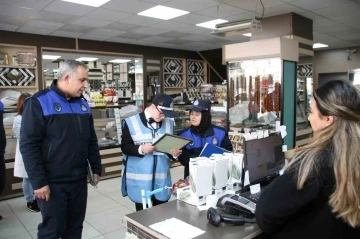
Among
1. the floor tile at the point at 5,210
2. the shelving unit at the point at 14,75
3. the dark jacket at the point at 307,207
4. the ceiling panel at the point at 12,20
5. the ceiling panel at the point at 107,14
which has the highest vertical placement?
the ceiling panel at the point at 107,14

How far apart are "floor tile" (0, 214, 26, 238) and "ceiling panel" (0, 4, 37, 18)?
10.1 feet

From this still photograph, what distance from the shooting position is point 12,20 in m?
5.14

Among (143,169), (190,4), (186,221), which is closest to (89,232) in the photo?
(143,169)

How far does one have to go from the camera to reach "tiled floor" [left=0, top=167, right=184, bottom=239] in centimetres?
335

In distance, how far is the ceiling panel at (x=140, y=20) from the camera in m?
5.20

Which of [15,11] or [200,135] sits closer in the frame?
[200,135]

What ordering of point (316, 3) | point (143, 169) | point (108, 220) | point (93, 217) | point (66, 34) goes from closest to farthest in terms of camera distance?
point (143, 169), point (108, 220), point (93, 217), point (316, 3), point (66, 34)

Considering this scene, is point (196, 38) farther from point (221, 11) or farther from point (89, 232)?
point (89, 232)

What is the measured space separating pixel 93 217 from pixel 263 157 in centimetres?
265

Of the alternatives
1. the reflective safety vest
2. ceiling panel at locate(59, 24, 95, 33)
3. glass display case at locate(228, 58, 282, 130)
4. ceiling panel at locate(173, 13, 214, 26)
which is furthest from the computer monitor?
ceiling panel at locate(59, 24, 95, 33)

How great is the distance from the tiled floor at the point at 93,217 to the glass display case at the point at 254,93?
1.94m

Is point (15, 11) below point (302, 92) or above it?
above

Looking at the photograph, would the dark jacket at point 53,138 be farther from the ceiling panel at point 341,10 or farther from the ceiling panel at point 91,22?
the ceiling panel at point 341,10

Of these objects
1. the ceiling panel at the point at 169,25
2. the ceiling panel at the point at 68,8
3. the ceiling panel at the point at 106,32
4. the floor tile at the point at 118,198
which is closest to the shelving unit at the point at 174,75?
the ceiling panel at the point at 106,32
